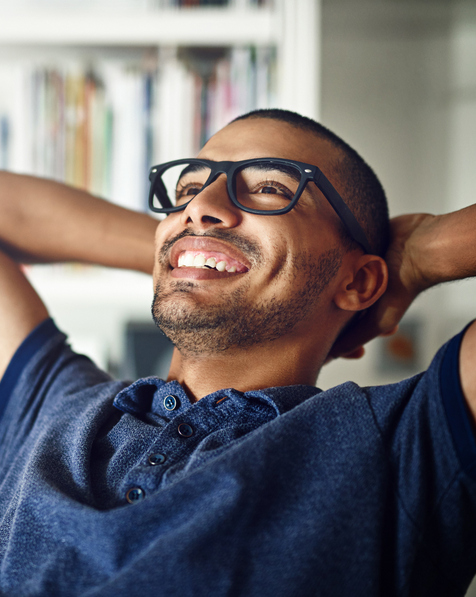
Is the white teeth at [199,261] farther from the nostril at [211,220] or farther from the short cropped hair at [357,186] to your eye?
the short cropped hair at [357,186]

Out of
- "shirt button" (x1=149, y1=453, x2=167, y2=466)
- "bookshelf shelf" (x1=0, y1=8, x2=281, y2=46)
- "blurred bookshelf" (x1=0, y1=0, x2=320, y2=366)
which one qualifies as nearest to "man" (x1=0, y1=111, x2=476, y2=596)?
"shirt button" (x1=149, y1=453, x2=167, y2=466)

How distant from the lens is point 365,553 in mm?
603

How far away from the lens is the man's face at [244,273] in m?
0.85

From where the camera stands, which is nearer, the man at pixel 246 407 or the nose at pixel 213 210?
the man at pixel 246 407

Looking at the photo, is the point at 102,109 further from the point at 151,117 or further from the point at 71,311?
the point at 71,311

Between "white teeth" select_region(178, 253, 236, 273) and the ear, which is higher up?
"white teeth" select_region(178, 253, 236, 273)

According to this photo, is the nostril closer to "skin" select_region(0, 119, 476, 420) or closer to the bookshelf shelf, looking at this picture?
"skin" select_region(0, 119, 476, 420)

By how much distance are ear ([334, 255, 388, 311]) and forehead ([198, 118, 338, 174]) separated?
197 millimetres

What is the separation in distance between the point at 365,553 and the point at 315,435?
153 mm

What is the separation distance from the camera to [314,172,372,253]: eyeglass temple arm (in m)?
0.90

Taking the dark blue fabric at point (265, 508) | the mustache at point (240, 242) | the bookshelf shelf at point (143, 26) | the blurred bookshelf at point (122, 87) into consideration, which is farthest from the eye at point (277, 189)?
the bookshelf shelf at point (143, 26)

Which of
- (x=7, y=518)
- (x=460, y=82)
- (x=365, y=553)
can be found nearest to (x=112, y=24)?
(x=460, y=82)

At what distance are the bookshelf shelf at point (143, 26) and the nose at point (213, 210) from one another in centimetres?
64

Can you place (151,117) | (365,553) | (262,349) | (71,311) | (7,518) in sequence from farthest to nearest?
(71,311) < (151,117) < (262,349) < (7,518) < (365,553)
